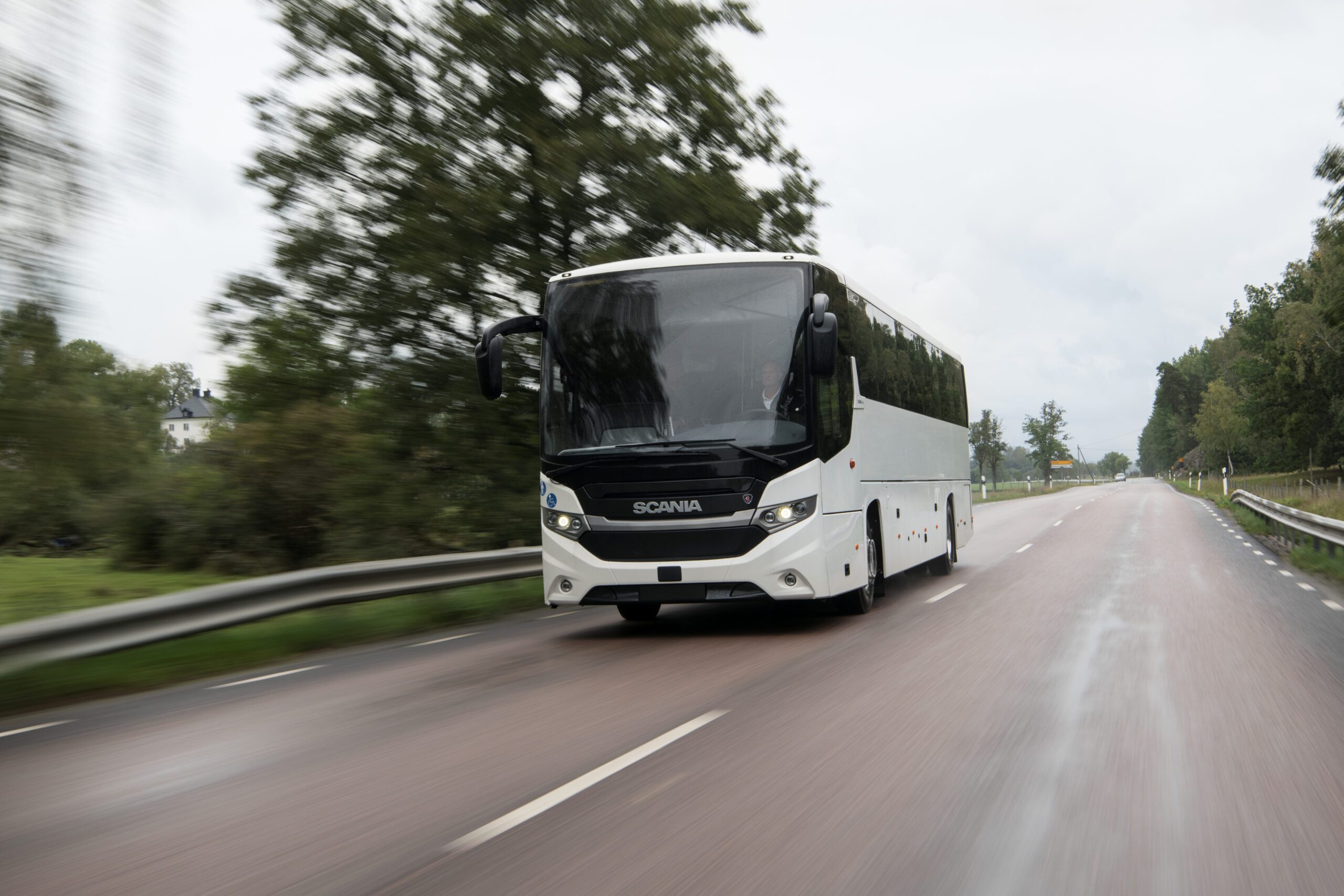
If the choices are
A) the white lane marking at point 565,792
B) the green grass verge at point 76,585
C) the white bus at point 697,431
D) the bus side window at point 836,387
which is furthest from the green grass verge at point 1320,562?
the green grass verge at point 76,585

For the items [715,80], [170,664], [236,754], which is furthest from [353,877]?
[715,80]

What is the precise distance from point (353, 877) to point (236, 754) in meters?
2.26

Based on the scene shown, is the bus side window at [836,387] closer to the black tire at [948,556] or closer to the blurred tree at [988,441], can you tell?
the black tire at [948,556]

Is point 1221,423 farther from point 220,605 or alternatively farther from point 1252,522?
point 220,605

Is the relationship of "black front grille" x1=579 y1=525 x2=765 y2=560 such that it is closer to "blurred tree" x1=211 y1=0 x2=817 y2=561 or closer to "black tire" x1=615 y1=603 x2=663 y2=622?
"black tire" x1=615 y1=603 x2=663 y2=622

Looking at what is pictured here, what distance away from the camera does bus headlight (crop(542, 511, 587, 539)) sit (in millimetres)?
9508

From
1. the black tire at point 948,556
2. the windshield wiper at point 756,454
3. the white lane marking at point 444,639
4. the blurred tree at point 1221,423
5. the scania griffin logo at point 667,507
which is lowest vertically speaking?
the white lane marking at point 444,639

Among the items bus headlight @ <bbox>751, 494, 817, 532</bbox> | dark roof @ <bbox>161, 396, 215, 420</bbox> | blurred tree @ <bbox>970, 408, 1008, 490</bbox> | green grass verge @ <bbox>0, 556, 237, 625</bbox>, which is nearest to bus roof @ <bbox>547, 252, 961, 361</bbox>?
bus headlight @ <bbox>751, 494, 817, 532</bbox>

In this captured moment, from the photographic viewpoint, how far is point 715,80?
20.0 metres

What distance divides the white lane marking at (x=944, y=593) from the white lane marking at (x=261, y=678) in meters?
6.83

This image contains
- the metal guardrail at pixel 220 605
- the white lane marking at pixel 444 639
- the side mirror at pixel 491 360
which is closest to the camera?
the metal guardrail at pixel 220 605

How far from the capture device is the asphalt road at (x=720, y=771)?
145 inches

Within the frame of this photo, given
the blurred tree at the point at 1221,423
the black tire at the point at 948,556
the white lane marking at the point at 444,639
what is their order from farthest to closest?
the blurred tree at the point at 1221,423, the black tire at the point at 948,556, the white lane marking at the point at 444,639

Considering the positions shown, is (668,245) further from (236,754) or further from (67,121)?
(236,754)
